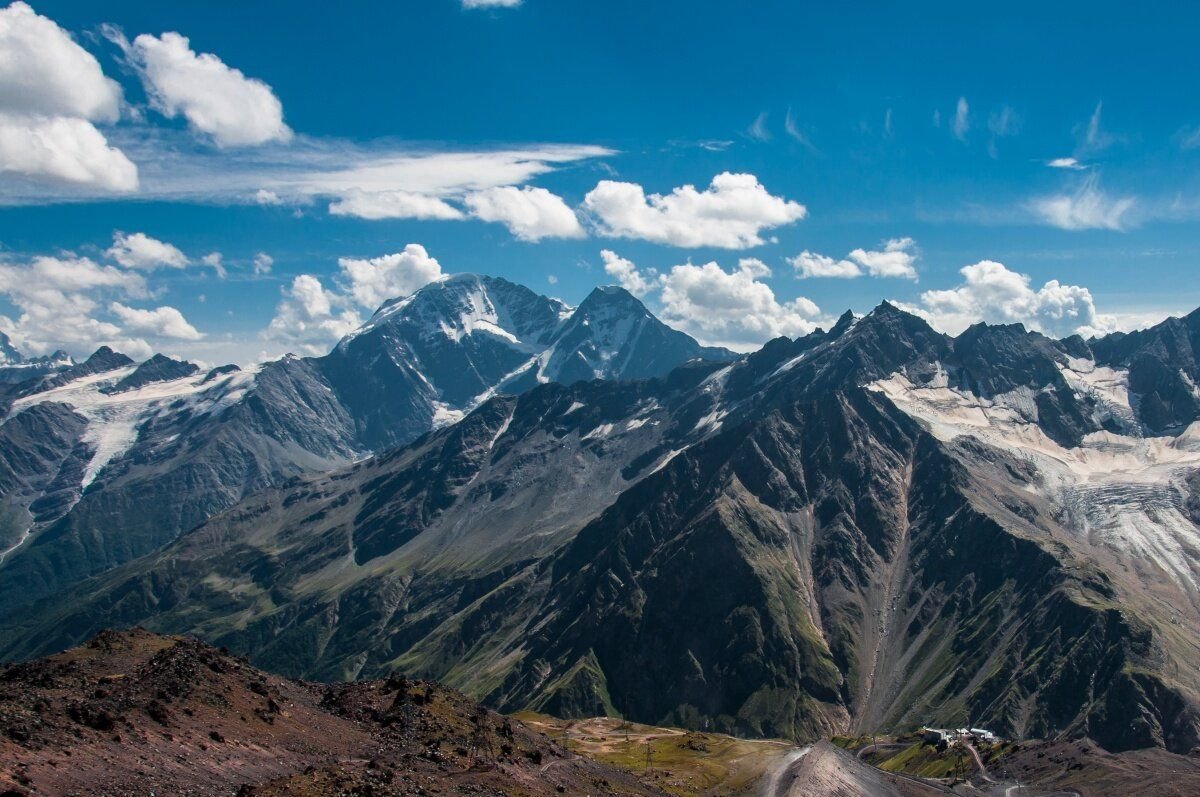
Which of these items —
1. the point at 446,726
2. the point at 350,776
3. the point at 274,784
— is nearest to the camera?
the point at 274,784

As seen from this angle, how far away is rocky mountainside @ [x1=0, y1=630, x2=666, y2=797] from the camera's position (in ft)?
269

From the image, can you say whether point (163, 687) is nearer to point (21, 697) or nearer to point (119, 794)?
point (21, 697)

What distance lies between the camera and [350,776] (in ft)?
291

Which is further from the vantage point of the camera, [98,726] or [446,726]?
[446,726]

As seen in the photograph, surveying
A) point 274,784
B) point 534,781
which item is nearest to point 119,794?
point 274,784

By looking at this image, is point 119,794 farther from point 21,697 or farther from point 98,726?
point 21,697

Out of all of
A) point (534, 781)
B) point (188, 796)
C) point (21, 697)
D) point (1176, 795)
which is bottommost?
point (1176, 795)

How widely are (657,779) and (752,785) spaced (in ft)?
65.6

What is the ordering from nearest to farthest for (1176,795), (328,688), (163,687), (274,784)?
(274,784), (163,687), (328,688), (1176,795)

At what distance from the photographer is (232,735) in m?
102

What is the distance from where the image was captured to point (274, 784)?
82812 millimetres

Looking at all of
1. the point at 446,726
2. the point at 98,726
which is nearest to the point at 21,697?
the point at 98,726

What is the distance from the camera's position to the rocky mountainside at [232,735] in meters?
82.1

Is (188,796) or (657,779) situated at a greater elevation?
(188,796)
